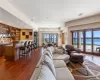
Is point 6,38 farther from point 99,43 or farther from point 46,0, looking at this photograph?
point 99,43

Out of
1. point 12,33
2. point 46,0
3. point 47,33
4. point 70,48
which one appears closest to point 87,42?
point 70,48

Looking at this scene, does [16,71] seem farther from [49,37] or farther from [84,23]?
[49,37]

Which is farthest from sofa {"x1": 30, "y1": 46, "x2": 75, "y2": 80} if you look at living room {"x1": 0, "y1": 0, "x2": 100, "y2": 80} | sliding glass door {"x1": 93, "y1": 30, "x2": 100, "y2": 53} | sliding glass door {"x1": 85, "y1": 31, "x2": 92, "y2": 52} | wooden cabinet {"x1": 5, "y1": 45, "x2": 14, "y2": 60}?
sliding glass door {"x1": 85, "y1": 31, "x2": 92, "y2": 52}

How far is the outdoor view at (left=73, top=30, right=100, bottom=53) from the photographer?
28.7 ft

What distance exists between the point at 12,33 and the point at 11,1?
6694 mm

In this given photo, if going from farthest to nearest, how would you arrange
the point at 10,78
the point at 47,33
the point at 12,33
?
the point at 47,33 → the point at 12,33 → the point at 10,78

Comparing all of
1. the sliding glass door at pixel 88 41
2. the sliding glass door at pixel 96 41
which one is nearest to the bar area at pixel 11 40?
the sliding glass door at pixel 88 41

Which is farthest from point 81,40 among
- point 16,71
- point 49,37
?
point 49,37

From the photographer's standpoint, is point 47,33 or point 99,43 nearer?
point 99,43

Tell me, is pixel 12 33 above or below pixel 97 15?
below

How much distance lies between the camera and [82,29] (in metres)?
9.22

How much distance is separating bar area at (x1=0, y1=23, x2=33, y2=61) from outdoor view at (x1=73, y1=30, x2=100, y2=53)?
4.51 m

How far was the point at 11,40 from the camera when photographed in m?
10.2

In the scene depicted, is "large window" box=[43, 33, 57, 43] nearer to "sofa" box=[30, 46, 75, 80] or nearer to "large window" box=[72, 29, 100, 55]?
"large window" box=[72, 29, 100, 55]
